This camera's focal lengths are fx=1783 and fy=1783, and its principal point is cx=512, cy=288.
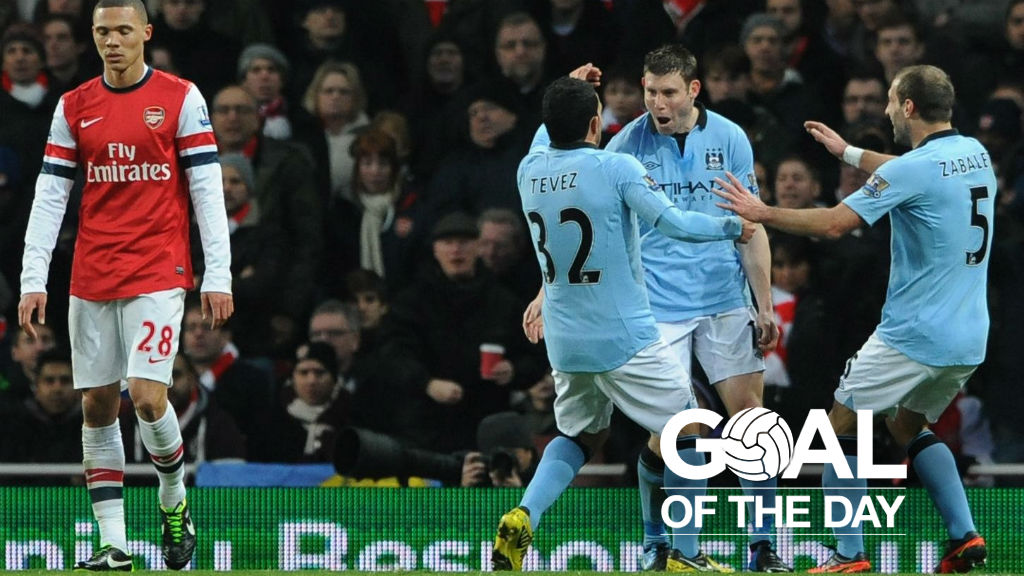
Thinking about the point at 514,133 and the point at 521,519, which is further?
the point at 514,133

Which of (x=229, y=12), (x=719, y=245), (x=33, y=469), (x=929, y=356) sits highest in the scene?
(x=229, y=12)

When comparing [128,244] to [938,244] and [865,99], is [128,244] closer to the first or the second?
[938,244]

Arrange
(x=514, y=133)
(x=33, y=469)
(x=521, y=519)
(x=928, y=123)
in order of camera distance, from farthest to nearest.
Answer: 1. (x=514, y=133)
2. (x=33, y=469)
3. (x=928, y=123)
4. (x=521, y=519)

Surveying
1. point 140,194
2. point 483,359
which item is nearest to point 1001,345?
point 483,359

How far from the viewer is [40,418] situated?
A: 1039cm

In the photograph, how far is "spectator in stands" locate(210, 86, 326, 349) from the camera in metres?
10.8

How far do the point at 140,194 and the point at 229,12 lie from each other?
4.75 m

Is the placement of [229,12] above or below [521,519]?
above

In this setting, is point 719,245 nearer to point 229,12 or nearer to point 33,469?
point 33,469

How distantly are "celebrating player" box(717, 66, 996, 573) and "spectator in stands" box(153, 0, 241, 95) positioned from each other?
513 cm

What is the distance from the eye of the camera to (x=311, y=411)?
10203 millimetres

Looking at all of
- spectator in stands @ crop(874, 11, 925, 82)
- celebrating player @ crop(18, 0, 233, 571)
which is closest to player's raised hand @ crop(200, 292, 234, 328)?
celebrating player @ crop(18, 0, 233, 571)

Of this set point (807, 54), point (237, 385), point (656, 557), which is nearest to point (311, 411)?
point (237, 385)

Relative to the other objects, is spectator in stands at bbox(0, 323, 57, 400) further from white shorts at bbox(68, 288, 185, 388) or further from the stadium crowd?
white shorts at bbox(68, 288, 185, 388)
